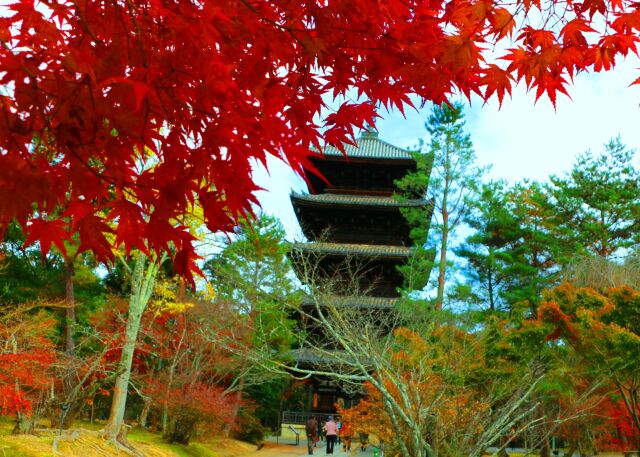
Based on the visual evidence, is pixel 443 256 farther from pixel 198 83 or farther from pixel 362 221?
pixel 198 83

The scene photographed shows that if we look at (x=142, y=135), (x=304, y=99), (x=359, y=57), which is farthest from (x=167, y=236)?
(x=359, y=57)

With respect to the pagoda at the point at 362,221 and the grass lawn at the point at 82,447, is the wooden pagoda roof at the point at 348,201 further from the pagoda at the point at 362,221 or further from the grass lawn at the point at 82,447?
the grass lawn at the point at 82,447

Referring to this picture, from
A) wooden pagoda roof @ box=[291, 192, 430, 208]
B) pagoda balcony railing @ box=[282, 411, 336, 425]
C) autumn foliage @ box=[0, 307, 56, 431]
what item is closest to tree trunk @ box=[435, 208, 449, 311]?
wooden pagoda roof @ box=[291, 192, 430, 208]

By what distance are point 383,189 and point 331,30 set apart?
847 inches

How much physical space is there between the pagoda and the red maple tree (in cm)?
1781

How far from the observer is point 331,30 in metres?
2.32

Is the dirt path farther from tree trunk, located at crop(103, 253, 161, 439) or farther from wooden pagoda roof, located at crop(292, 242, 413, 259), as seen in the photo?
wooden pagoda roof, located at crop(292, 242, 413, 259)

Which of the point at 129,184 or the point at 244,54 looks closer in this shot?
the point at 129,184

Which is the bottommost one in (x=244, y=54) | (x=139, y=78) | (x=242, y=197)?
(x=242, y=197)

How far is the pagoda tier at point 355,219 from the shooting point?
864 inches

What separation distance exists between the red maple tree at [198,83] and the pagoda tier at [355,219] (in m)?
19.2

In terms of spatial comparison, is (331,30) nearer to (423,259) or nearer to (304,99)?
(304,99)

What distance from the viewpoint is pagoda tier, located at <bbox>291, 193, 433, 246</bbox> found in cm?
2194

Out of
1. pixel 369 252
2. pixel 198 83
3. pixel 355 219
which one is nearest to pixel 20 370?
pixel 198 83
